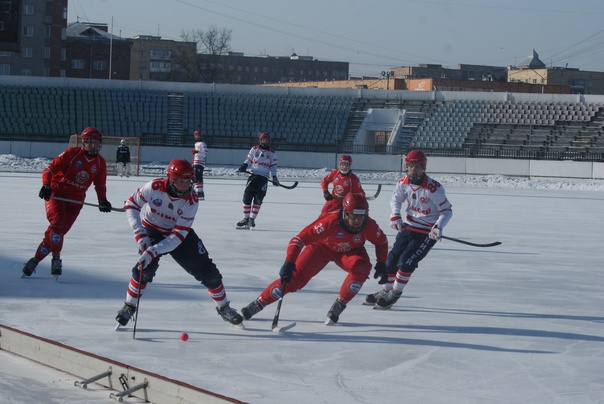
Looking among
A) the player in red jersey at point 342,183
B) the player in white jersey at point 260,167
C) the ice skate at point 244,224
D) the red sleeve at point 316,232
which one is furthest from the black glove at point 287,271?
the player in white jersey at point 260,167

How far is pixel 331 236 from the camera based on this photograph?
6707mm

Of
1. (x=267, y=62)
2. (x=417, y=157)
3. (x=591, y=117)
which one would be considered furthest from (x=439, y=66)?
(x=417, y=157)

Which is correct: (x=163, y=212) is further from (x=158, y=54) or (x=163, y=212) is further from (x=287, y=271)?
(x=158, y=54)

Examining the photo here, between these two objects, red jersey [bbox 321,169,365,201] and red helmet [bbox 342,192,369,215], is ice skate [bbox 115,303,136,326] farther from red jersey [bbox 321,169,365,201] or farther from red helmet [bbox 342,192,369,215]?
red jersey [bbox 321,169,365,201]

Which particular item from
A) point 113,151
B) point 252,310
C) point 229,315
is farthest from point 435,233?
point 113,151

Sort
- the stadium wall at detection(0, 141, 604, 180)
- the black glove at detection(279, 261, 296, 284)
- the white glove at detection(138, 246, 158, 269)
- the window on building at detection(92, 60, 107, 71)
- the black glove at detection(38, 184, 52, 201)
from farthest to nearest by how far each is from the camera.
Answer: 1. the window on building at detection(92, 60, 107, 71)
2. the stadium wall at detection(0, 141, 604, 180)
3. the black glove at detection(38, 184, 52, 201)
4. the black glove at detection(279, 261, 296, 284)
5. the white glove at detection(138, 246, 158, 269)

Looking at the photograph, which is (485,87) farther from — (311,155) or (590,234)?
(590,234)

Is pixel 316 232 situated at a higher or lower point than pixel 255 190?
higher

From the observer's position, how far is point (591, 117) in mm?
39781

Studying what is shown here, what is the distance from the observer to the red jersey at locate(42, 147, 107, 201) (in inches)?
334

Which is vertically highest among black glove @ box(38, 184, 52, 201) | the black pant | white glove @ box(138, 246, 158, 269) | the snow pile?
black glove @ box(38, 184, 52, 201)

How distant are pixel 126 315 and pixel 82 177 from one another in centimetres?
267

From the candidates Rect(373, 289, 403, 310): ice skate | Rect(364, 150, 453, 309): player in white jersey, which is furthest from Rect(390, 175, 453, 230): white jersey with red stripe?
Rect(373, 289, 403, 310): ice skate

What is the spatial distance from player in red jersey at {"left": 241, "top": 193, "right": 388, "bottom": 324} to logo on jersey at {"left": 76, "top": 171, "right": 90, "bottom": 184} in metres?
2.68
